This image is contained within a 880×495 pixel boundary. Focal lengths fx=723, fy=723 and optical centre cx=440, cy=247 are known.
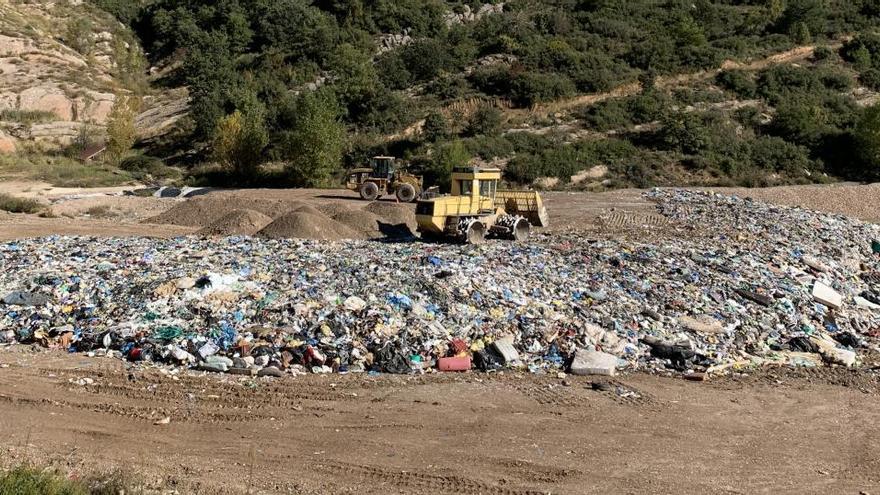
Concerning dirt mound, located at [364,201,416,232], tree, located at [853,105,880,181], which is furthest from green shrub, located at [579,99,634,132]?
dirt mound, located at [364,201,416,232]

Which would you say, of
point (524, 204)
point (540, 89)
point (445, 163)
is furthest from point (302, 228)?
point (540, 89)

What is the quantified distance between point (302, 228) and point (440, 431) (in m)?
9.57

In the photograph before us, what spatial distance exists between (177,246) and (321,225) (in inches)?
144

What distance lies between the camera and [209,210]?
19.8m

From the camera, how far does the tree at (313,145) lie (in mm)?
27703

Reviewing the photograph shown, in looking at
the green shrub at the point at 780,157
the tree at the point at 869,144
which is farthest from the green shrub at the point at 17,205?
the tree at the point at 869,144

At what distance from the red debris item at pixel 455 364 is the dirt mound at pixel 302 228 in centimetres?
756

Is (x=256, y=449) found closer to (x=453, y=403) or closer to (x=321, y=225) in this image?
(x=453, y=403)

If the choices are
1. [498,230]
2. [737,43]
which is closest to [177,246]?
[498,230]

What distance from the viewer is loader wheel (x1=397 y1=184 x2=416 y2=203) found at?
22.8 meters

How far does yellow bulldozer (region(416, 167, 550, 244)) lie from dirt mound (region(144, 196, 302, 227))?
655cm

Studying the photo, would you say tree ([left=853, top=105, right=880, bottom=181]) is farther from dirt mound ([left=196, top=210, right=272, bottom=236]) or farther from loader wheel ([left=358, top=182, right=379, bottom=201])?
dirt mound ([left=196, top=210, right=272, bottom=236])

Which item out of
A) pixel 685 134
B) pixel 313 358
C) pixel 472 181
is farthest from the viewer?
pixel 685 134

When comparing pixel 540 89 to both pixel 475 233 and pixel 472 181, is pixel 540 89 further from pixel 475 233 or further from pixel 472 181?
pixel 475 233
